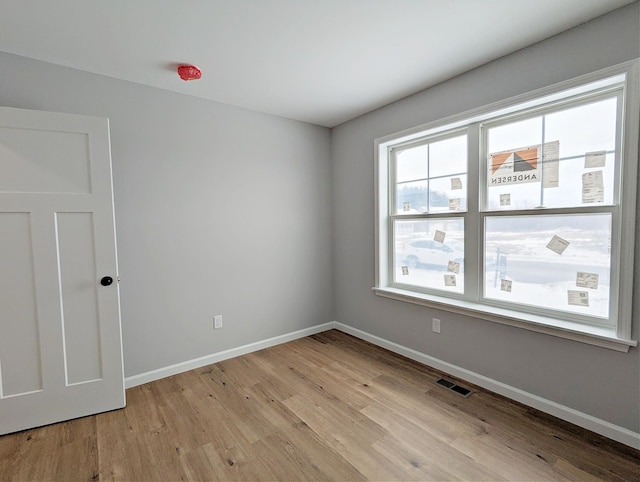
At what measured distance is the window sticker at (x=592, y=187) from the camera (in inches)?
75.1

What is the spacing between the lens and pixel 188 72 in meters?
2.23

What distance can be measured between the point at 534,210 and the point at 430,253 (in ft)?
3.09

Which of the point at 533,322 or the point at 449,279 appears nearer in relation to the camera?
the point at 533,322

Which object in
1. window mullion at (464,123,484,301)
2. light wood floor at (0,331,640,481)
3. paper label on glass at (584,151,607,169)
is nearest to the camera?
light wood floor at (0,331,640,481)

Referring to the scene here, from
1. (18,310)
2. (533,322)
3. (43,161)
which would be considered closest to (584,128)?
(533,322)

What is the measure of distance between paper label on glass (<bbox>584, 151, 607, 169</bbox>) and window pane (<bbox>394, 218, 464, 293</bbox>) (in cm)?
91

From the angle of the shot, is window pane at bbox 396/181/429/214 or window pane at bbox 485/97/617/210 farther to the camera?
window pane at bbox 396/181/429/214

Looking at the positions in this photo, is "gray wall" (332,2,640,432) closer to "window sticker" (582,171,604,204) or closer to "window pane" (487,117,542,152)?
"window pane" (487,117,542,152)

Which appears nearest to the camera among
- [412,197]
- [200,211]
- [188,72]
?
[188,72]

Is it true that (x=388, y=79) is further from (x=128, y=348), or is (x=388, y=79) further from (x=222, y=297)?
(x=128, y=348)

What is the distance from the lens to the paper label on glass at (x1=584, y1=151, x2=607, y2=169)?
189cm

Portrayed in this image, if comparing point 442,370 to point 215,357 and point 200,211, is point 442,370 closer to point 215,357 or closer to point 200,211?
point 215,357

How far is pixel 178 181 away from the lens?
2.70 meters

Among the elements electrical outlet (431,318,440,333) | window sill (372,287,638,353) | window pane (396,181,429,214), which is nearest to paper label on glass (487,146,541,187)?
window pane (396,181,429,214)
